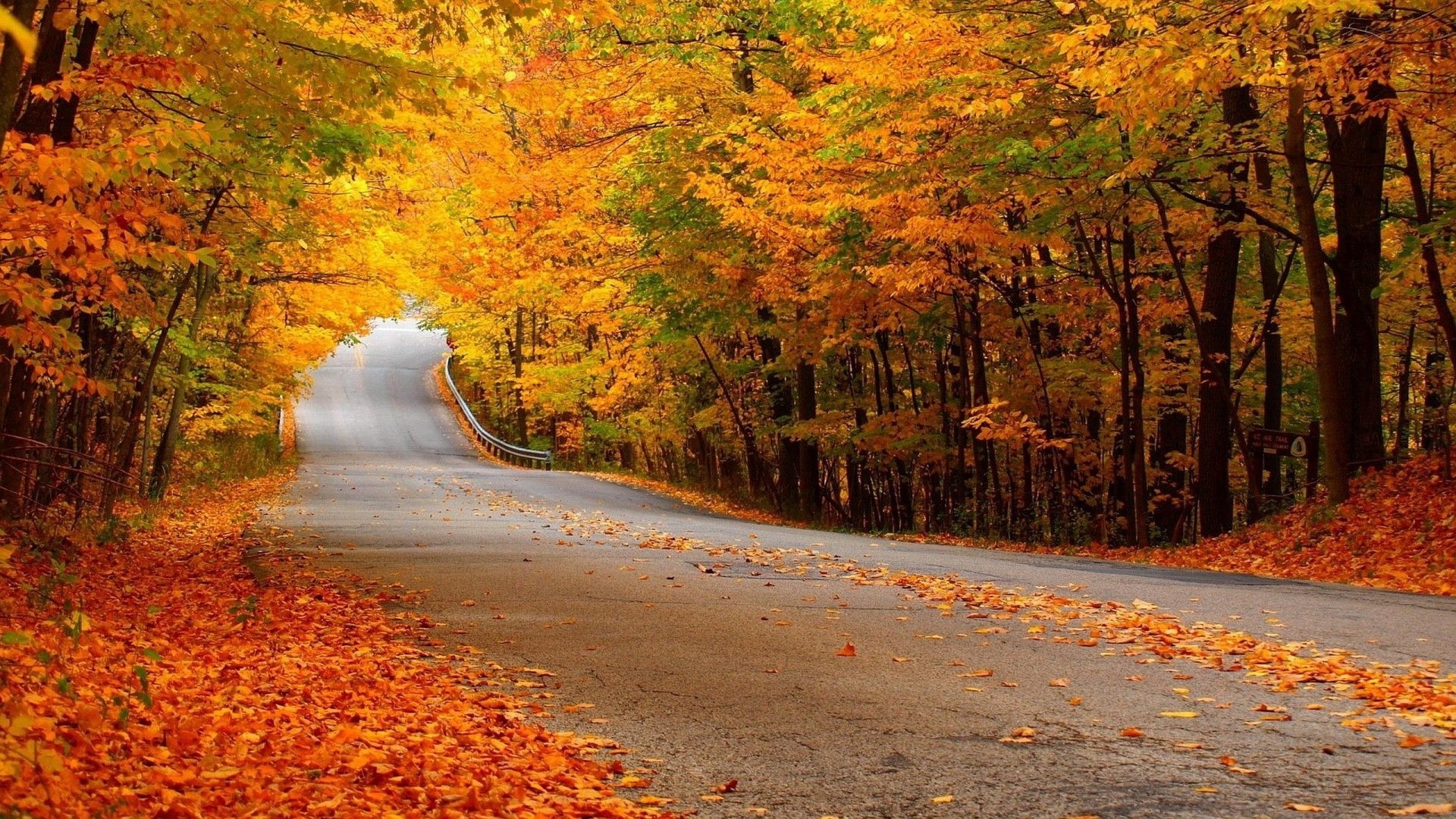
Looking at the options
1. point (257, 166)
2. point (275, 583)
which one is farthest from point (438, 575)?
point (257, 166)

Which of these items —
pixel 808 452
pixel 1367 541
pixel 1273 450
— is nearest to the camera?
pixel 1367 541

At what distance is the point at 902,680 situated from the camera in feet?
24.7

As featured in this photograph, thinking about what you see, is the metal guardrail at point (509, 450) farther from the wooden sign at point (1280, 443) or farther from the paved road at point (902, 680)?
the wooden sign at point (1280, 443)

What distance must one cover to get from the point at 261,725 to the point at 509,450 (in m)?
37.6

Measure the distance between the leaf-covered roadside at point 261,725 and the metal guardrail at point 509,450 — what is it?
100 feet

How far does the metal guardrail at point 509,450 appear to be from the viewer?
133 ft

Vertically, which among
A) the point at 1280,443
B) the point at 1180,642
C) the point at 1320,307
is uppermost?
the point at 1320,307

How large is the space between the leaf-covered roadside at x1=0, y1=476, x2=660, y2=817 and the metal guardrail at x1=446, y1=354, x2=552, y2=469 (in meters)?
30.6

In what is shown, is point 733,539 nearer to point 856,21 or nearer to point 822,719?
point 856,21

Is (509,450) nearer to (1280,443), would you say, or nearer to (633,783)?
(1280,443)

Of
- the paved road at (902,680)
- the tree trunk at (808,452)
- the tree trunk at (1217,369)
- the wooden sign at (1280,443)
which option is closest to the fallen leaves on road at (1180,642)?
the paved road at (902,680)

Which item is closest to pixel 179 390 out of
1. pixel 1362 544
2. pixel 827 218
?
pixel 827 218

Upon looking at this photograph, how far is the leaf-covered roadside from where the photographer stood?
185 inches

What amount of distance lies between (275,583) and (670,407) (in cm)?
2109
